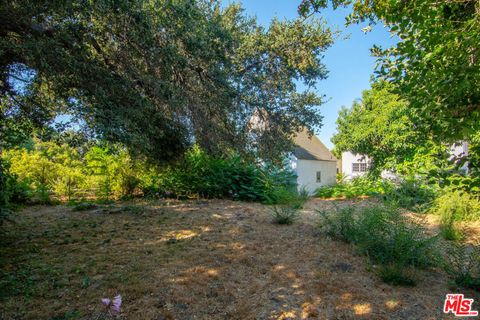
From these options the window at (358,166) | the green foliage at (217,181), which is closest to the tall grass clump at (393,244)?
the green foliage at (217,181)

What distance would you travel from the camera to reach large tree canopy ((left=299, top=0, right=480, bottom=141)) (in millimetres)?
1824

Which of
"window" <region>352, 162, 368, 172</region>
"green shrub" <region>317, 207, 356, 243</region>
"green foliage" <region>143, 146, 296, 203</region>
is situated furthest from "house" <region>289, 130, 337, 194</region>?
"green shrub" <region>317, 207, 356, 243</region>

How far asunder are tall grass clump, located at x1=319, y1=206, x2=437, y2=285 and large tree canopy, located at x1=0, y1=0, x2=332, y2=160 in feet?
10.1

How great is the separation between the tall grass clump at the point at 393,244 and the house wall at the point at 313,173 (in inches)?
502

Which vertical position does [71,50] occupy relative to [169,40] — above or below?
below

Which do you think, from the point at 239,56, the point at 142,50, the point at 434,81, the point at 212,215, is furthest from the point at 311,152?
the point at 434,81

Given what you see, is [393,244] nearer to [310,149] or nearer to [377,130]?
[377,130]

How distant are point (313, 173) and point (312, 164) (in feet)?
2.00

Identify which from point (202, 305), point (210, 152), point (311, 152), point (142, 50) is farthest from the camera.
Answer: point (311, 152)

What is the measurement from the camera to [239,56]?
23.9 ft

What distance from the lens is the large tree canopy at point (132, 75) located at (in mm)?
3416

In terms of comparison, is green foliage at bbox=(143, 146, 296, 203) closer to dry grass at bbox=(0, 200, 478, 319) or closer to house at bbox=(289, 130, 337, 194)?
dry grass at bbox=(0, 200, 478, 319)

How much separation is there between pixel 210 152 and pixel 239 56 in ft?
9.23

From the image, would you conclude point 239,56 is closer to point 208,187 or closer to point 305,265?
point 208,187
